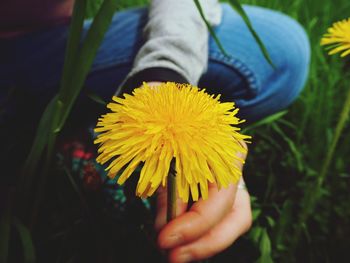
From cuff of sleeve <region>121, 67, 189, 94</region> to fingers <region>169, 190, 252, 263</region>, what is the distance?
216 millimetres

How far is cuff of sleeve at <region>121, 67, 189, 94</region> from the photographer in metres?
0.55

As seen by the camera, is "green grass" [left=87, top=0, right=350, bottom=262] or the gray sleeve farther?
"green grass" [left=87, top=0, right=350, bottom=262]

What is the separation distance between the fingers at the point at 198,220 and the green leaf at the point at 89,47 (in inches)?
7.0

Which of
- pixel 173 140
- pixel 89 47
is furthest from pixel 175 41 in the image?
pixel 173 140

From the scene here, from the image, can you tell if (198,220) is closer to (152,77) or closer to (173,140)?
(173,140)

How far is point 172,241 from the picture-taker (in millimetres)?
374

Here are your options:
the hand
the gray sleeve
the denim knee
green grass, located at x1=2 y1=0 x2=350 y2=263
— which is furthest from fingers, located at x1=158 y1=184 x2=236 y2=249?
the denim knee

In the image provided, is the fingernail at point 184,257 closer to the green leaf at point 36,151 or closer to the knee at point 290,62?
the green leaf at point 36,151

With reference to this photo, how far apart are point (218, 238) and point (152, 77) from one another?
26 cm

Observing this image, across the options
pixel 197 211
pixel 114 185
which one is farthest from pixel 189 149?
pixel 114 185

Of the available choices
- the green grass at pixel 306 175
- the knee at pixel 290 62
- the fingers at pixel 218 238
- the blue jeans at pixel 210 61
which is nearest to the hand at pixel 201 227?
the fingers at pixel 218 238

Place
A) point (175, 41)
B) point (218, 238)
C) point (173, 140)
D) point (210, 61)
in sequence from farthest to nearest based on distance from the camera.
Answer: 1. point (210, 61)
2. point (175, 41)
3. point (218, 238)
4. point (173, 140)

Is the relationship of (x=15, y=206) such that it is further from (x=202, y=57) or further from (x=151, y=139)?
(x=202, y=57)

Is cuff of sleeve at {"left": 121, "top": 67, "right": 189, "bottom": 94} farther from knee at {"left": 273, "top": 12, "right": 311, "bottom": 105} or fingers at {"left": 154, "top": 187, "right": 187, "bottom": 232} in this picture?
knee at {"left": 273, "top": 12, "right": 311, "bottom": 105}
